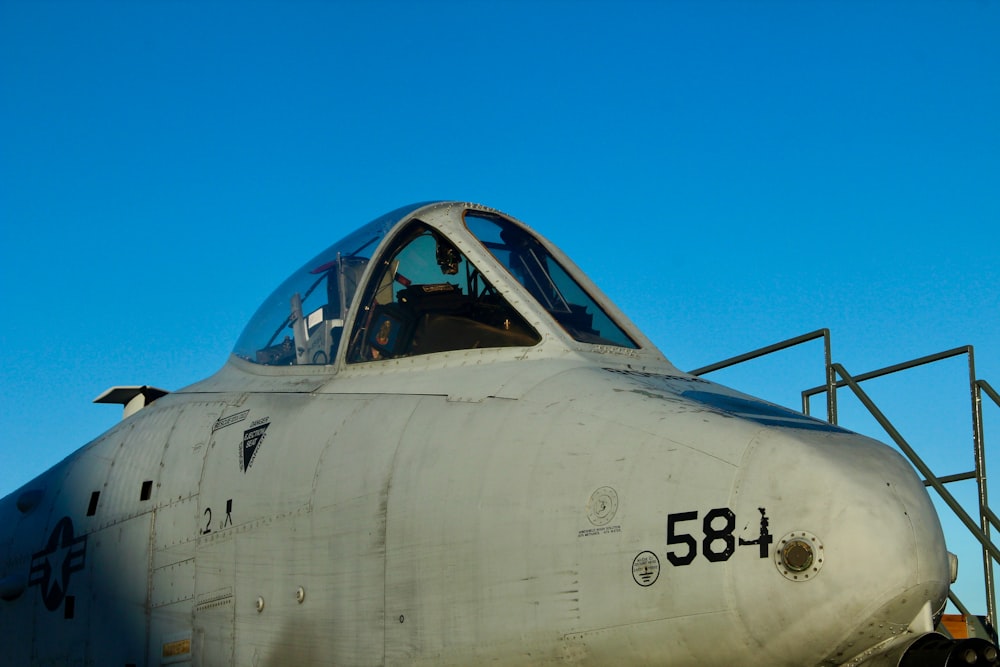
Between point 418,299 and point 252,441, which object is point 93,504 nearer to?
point 252,441

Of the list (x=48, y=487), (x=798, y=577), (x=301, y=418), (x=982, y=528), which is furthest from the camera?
(x=982, y=528)

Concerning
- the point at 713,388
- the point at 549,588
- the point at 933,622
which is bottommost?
the point at 933,622

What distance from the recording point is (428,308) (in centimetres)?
752

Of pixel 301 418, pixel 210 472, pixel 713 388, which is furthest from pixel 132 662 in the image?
pixel 713 388

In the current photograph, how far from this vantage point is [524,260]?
7965mm

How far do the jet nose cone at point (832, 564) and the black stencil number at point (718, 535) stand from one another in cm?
7

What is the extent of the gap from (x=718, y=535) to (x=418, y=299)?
312 centimetres

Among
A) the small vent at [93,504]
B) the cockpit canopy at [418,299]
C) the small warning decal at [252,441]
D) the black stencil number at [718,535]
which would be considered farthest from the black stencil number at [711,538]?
the small vent at [93,504]

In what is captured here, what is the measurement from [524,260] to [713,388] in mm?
1830

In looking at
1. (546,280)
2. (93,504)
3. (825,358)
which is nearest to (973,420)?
(825,358)

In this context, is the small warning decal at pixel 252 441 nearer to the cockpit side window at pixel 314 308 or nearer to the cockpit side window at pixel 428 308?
the cockpit side window at pixel 314 308

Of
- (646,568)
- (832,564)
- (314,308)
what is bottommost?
(832,564)

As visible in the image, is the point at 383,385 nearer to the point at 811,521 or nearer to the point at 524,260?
the point at 524,260

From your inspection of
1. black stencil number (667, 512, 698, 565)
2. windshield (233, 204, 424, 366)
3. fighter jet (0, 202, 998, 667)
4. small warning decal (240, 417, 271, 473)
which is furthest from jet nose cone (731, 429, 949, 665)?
windshield (233, 204, 424, 366)
